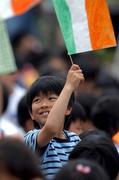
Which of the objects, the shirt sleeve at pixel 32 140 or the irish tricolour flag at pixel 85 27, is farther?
the irish tricolour flag at pixel 85 27

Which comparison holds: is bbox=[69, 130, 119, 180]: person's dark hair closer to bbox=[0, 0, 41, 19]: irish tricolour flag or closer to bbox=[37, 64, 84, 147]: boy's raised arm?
bbox=[37, 64, 84, 147]: boy's raised arm

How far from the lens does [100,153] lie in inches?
250

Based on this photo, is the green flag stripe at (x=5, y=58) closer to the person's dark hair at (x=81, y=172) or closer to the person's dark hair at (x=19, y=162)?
the person's dark hair at (x=81, y=172)

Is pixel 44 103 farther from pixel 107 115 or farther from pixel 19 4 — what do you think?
pixel 19 4

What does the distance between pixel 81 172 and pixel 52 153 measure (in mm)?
1453

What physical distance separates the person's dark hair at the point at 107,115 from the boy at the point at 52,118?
1856 mm

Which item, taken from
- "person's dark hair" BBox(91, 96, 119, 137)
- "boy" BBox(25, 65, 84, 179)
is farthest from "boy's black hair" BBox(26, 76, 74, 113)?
"person's dark hair" BBox(91, 96, 119, 137)

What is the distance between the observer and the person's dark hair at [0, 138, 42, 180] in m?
4.68

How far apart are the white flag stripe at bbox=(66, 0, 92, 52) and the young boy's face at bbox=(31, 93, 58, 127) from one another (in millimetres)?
370

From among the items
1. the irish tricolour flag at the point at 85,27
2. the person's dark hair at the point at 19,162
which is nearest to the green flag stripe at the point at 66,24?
Answer: the irish tricolour flag at the point at 85,27

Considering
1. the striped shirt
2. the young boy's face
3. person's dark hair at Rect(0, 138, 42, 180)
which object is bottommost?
the striped shirt

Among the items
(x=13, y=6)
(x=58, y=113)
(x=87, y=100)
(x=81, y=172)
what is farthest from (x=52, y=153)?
(x=87, y=100)

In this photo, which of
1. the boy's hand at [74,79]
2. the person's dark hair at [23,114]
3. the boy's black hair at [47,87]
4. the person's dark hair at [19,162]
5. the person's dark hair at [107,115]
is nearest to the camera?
the person's dark hair at [19,162]

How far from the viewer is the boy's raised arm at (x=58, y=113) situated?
20.8ft
